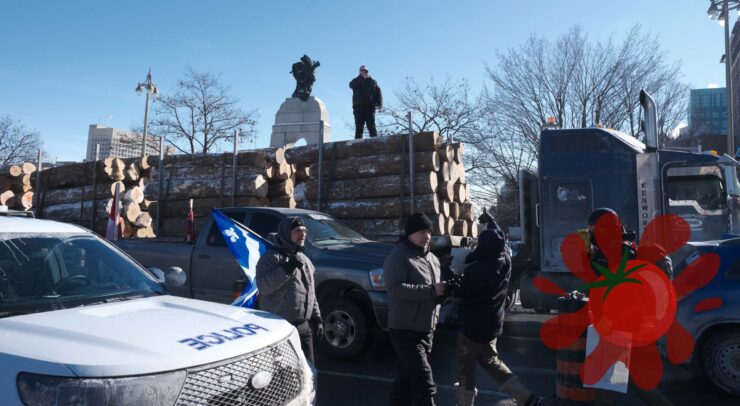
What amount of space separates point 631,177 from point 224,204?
7.17 m

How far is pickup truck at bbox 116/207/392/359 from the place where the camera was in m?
6.58

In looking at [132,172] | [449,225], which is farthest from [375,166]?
[132,172]

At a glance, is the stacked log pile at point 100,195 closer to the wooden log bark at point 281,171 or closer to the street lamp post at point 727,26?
the wooden log bark at point 281,171

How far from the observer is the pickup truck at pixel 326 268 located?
6.58 meters

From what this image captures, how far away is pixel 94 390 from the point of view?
2.28 metres

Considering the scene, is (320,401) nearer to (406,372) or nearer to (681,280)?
(406,372)

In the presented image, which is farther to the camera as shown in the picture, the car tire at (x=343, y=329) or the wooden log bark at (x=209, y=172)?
the wooden log bark at (x=209, y=172)

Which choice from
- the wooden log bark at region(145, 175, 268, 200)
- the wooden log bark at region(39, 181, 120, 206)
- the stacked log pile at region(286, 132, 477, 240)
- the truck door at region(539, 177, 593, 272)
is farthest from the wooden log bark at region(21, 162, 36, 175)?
the truck door at region(539, 177, 593, 272)

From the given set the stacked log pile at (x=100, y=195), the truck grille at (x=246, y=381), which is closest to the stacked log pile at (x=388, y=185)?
the stacked log pile at (x=100, y=195)

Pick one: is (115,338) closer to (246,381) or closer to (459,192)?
(246,381)

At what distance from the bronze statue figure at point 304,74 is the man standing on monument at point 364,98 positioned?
1086cm

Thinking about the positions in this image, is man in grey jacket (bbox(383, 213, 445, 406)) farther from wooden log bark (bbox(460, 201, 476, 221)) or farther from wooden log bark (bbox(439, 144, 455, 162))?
wooden log bark (bbox(460, 201, 476, 221))

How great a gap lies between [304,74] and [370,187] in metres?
14.8

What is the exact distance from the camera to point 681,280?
19.0 feet
